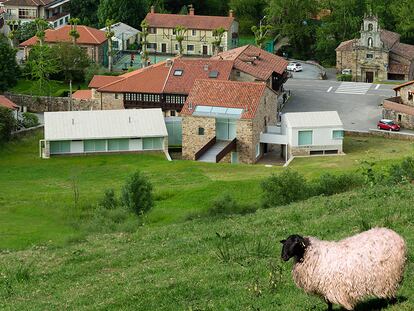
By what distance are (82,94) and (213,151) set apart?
22.6 m

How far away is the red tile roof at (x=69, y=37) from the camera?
112m

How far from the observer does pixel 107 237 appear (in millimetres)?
40719

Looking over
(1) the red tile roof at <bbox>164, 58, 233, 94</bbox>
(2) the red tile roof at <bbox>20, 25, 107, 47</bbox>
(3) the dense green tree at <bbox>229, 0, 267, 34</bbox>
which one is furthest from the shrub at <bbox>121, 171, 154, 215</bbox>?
(3) the dense green tree at <bbox>229, 0, 267, 34</bbox>

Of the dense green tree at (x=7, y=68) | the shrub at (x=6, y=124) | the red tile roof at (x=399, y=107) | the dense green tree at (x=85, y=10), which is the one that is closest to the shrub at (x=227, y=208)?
the shrub at (x=6, y=124)

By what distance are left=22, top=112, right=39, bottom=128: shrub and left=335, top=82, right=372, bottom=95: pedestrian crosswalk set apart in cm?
2948

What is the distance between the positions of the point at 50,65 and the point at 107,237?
64276mm

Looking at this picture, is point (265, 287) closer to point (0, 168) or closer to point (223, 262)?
point (223, 262)

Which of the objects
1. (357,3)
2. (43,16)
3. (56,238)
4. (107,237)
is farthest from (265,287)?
(43,16)

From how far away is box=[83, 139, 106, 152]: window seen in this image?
79562mm

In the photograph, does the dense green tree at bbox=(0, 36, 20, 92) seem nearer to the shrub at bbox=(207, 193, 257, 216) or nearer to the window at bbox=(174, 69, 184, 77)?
the window at bbox=(174, 69, 184, 77)

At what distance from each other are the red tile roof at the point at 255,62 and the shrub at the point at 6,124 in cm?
2077

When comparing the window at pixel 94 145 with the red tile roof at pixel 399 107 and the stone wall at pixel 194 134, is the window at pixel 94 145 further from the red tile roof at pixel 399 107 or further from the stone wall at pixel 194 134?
the red tile roof at pixel 399 107

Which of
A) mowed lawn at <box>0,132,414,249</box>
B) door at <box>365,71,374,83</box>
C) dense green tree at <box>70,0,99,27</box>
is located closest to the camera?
mowed lawn at <box>0,132,414,249</box>

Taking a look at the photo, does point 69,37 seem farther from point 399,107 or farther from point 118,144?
point 399,107
